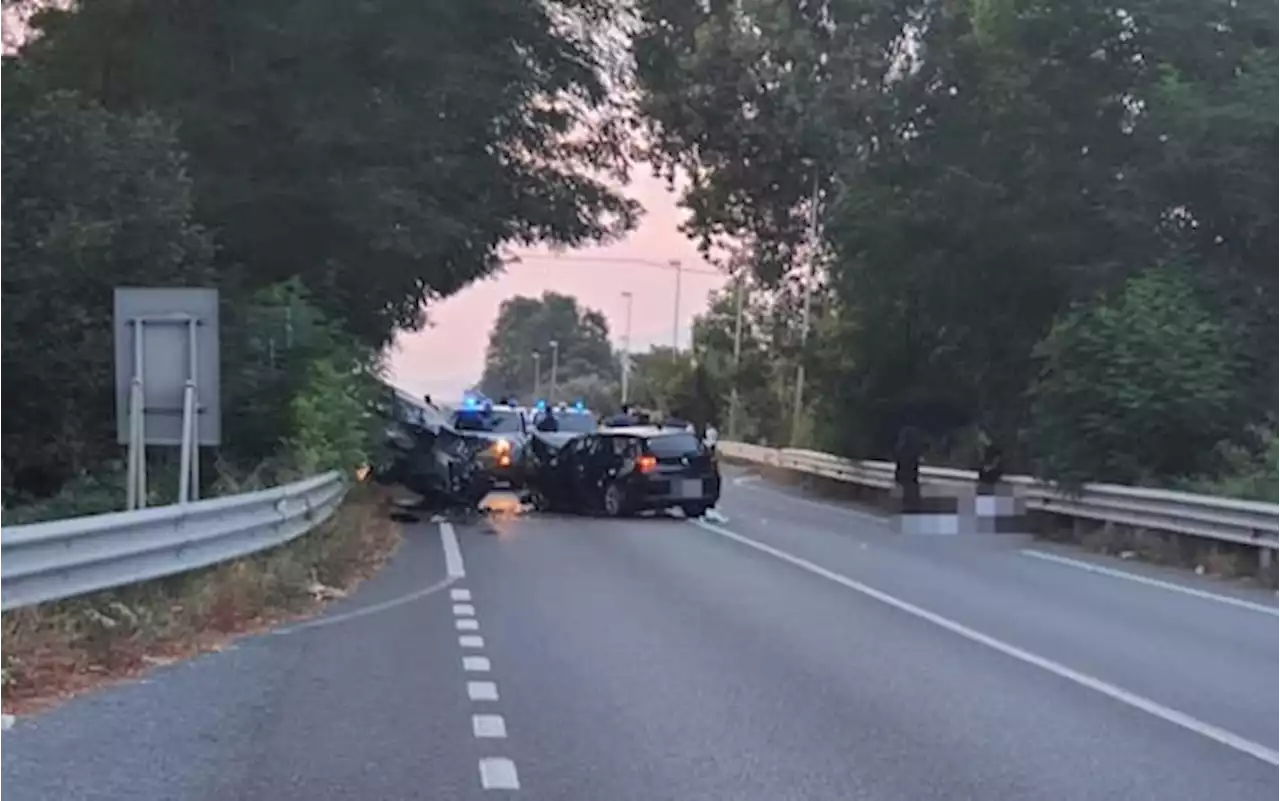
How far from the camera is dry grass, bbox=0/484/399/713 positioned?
39.3ft

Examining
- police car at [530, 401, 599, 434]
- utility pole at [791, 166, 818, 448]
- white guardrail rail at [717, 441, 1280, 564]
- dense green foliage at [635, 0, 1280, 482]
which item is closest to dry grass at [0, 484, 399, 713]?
white guardrail rail at [717, 441, 1280, 564]

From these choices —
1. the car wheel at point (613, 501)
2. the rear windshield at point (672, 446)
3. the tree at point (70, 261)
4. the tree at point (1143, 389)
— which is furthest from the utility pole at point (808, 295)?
the tree at point (70, 261)

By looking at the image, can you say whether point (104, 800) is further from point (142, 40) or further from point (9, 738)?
point (142, 40)

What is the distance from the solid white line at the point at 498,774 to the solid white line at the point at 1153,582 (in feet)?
33.7

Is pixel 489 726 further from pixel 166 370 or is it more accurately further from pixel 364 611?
pixel 166 370

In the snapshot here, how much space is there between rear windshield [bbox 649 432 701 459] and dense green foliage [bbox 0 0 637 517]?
387cm

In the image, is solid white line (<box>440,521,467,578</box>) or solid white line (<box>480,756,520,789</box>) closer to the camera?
solid white line (<box>480,756,520,789</box>)

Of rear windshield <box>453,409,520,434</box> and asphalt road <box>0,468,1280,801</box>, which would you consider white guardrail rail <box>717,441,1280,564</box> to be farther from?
rear windshield <box>453,409,520,434</box>

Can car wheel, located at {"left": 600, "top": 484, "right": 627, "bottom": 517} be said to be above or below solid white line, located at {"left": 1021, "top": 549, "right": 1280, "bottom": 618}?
above

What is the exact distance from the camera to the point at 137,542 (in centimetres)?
1419

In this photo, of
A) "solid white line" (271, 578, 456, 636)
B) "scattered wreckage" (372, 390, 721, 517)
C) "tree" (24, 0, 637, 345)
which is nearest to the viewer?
"solid white line" (271, 578, 456, 636)

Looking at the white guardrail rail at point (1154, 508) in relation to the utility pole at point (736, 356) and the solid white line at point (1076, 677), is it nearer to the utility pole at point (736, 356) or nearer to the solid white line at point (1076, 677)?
the solid white line at point (1076, 677)

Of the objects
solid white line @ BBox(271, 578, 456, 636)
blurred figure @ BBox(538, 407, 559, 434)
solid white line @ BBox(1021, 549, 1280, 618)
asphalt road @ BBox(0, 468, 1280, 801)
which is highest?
blurred figure @ BBox(538, 407, 559, 434)

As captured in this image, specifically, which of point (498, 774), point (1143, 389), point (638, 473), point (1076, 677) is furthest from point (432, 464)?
point (498, 774)
